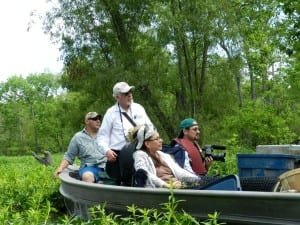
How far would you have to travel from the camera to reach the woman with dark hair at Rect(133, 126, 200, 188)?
4.98 meters

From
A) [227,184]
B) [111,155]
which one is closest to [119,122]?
[111,155]

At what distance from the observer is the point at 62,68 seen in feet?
66.6

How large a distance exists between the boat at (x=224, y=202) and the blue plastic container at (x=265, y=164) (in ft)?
4.93

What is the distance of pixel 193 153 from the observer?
6.29 m

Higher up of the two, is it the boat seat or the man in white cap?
the man in white cap

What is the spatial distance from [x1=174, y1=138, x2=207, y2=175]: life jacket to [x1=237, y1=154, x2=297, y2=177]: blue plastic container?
0.67 m

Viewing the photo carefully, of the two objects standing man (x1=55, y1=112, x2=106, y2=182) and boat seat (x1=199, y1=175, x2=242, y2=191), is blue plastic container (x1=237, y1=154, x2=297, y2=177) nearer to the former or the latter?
boat seat (x1=199, y1=175, x2=242, y2=191)

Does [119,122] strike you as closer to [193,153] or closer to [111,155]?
[111,155]

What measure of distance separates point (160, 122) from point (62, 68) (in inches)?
157

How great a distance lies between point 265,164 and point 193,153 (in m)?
0.97

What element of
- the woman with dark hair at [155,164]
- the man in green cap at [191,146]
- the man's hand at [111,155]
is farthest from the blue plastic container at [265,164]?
the man's hand at [111,155]

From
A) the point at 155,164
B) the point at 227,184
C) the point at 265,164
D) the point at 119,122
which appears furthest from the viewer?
the point at 119,122

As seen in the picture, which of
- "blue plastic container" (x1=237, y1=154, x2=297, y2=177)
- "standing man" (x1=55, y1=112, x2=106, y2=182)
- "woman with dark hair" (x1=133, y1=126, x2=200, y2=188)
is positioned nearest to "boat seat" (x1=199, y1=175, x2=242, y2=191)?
"woman with dark hair" (x1=133, y1=126, x2=200, y2=188)

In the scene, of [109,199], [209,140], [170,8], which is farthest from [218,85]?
[109,199]
